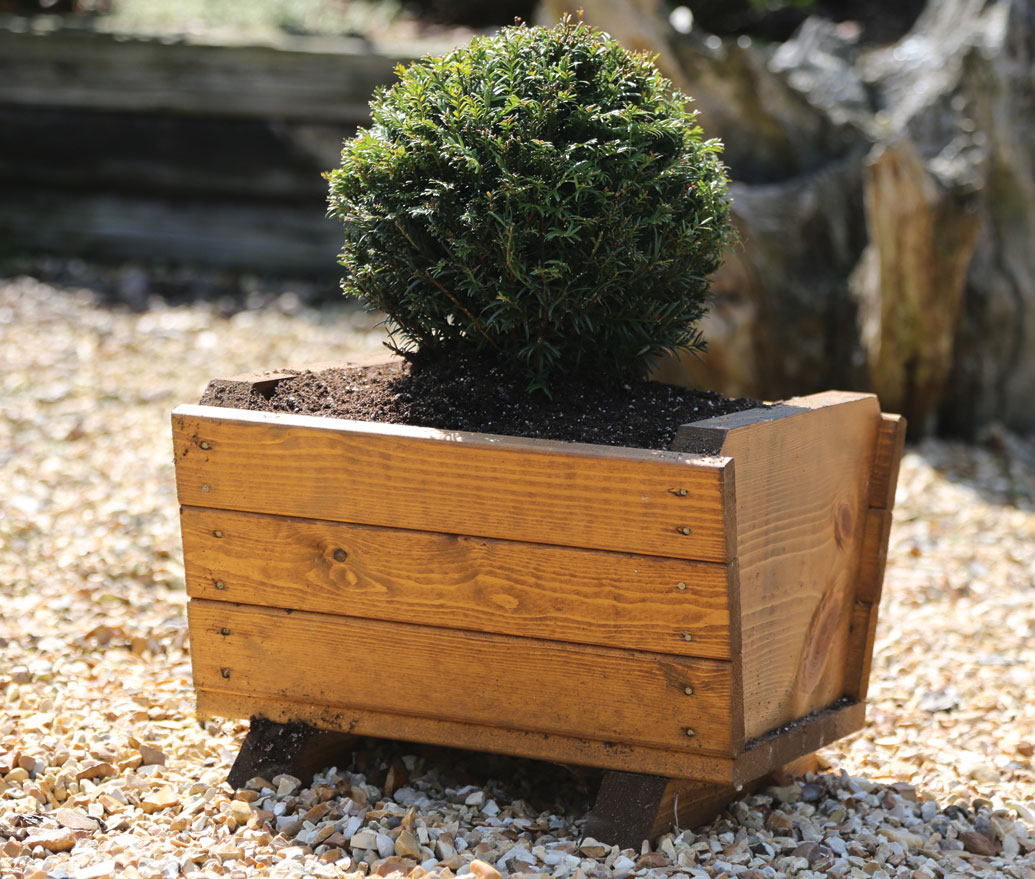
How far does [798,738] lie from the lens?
7.95 ft

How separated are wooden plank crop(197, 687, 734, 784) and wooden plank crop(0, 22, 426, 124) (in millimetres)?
4625

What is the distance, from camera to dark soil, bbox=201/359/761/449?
231cm

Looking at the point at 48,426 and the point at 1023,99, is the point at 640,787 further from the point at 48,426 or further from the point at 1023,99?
the point at 1023,99

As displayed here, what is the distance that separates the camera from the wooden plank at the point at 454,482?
2098 mm

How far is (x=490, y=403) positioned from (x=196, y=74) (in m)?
4.94

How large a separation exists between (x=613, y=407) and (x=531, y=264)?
1.16 ft

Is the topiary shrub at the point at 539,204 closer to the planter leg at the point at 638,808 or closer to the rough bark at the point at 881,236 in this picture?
the planter leg at the point at 638,808

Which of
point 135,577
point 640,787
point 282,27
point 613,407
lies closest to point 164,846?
point 640,787

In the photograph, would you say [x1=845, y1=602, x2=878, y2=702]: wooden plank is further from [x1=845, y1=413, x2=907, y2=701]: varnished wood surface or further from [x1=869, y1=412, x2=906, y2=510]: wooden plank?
[x1=869, y1=412, x2=906, y2=510]: wooden plank

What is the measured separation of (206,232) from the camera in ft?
22.6

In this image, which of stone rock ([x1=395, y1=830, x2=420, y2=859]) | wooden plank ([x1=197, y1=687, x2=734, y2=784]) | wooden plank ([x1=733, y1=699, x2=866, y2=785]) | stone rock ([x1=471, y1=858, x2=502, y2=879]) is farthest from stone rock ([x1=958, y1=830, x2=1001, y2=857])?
stone rock ([x1=395, y1=830, x2=420, y2=859])

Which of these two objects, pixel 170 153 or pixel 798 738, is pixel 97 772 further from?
pixel 170 153

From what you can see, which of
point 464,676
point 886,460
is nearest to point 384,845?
point 464,676

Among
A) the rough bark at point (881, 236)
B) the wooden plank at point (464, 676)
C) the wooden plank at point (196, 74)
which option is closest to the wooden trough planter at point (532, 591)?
the wooden plank at point (464, 676)
